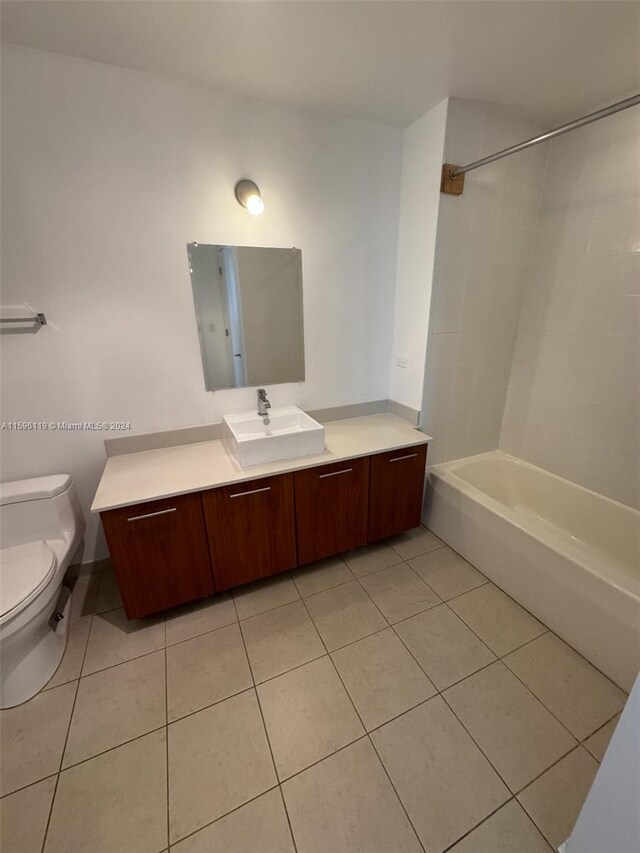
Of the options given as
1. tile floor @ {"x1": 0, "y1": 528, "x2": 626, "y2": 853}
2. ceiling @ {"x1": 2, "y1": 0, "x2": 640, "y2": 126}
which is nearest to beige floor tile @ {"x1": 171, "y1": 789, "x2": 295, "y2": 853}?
tile floor @ {"x1": 0, "y1": 528, "x2": 626, "y2": 853}

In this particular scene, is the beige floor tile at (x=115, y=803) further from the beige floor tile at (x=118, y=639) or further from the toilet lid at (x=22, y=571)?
the toilet lid at (x=22, y=571)

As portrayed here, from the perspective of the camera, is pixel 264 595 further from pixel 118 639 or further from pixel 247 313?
pixel 247 313

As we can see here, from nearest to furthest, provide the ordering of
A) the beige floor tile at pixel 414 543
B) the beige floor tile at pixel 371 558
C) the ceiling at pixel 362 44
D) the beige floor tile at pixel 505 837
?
the beige floor tile at pixel 505 837 < the ceiling at pixel 362 44 < the beige floor tile at pixel 371 558 < the beige floor tile at pixel 414 543

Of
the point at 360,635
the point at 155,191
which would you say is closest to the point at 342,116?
the point at 155,191

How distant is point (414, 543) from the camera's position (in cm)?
215

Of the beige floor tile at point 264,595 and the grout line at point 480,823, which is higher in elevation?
the beige floor tile at point 264,595

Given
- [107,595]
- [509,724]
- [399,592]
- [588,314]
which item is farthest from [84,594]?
[588,314]

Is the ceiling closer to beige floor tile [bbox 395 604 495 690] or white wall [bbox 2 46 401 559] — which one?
white wall [bbox 2 46 401 559]

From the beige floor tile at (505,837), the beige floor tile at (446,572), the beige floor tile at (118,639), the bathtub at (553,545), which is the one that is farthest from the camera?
the beige floor tile at (446,572)

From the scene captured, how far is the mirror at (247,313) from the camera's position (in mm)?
1708

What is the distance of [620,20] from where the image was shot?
1.14 meters

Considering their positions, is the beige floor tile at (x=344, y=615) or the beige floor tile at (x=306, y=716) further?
the beige floor tile at (x=344, y=615)

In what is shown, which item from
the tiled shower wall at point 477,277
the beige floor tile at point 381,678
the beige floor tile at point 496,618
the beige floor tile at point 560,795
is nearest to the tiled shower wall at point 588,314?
the tiled shower wall at point 477,277

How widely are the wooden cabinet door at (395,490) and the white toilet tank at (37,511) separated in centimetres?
149
